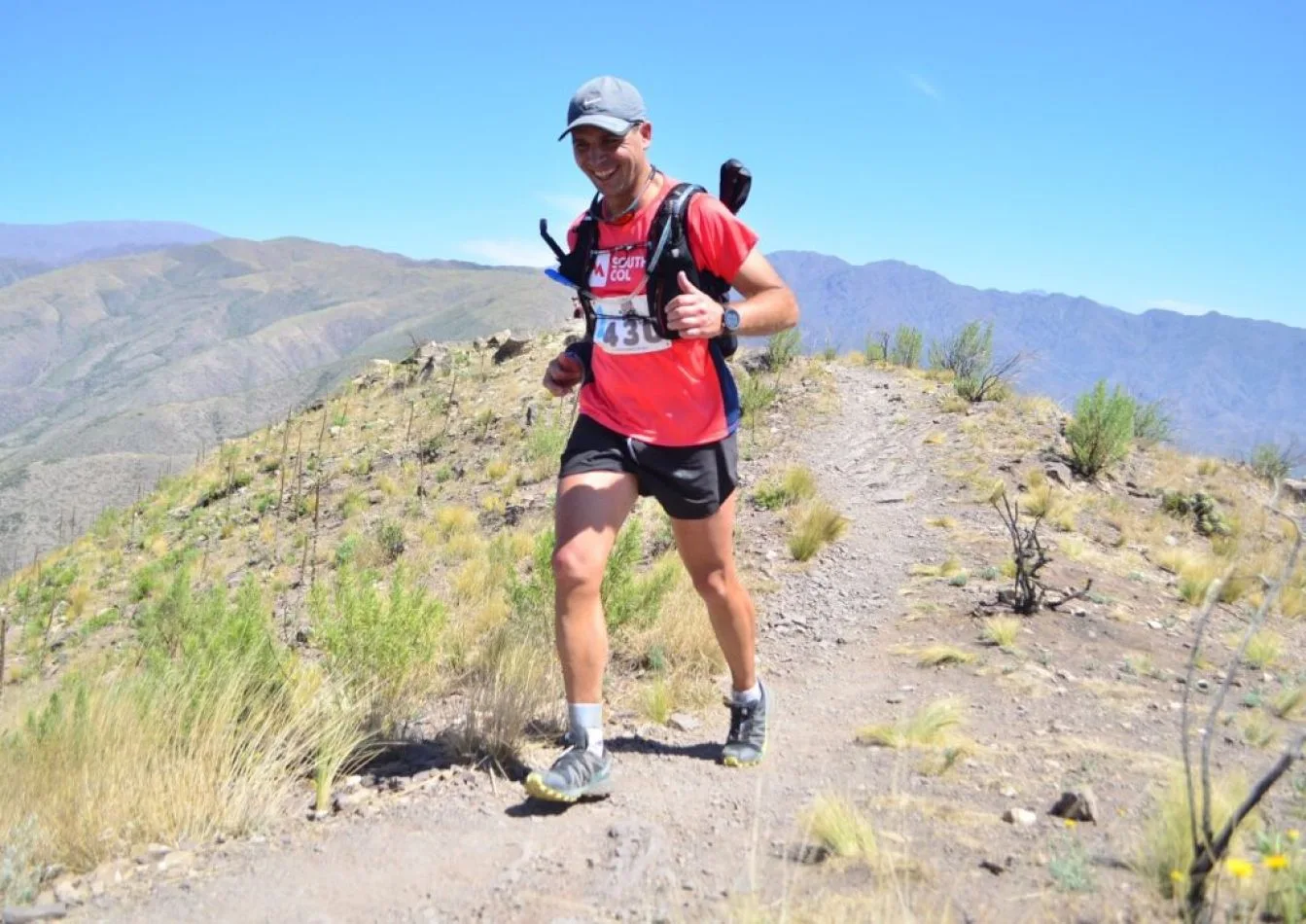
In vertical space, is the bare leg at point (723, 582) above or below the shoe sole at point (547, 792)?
above

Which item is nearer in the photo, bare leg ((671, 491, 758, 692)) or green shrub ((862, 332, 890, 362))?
bare leg ((671, 491, 758, 692))

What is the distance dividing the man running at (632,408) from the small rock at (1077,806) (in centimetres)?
113

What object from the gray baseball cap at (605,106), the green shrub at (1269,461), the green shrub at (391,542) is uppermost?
the gray baseball cap at (605,106)

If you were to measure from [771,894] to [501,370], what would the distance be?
16.2 m

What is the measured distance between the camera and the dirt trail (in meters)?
2.15

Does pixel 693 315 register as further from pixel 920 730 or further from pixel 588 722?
pixel 920 730

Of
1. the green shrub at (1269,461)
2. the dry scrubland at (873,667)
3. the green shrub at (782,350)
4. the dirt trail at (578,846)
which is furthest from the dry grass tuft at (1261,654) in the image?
the green shrub at (782,350)

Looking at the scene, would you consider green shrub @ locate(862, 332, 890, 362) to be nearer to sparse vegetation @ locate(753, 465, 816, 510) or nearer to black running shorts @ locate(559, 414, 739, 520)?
sparse vegetation @ locate(753, 465, 816, 510)

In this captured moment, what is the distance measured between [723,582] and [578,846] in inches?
38.0

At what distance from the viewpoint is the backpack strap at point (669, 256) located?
2.69 metres

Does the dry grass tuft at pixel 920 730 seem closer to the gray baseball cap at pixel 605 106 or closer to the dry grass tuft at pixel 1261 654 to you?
the dry grass tuft at pixel 1261 654

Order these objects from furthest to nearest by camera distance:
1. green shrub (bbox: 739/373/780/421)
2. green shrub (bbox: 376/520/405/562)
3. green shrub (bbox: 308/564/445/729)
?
green shrub (bbox: 739/373/780/421), green shrub (bbox: 376/520/405/562), green shrub (bbox: 308/564/445/729)

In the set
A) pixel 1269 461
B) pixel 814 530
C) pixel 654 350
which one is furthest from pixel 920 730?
pixel 1269 461

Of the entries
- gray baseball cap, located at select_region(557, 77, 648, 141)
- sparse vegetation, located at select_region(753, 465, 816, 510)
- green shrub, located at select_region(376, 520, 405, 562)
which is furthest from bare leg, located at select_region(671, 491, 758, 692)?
green shrub, located at select_region(376, 520, 405, 562)
